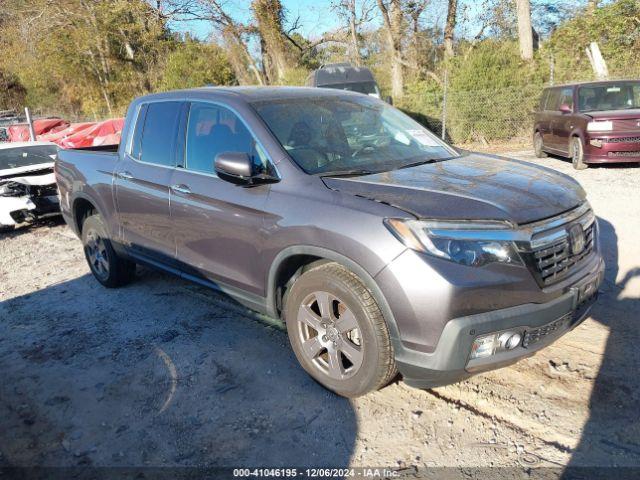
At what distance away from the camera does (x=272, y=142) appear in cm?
348

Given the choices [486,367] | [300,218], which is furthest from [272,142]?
[486,367]

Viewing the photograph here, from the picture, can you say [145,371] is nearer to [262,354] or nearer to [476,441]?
[262,354]

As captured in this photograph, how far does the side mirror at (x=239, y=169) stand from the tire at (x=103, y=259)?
2332 mm

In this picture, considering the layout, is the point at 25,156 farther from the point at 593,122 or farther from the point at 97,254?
the point at 593,122

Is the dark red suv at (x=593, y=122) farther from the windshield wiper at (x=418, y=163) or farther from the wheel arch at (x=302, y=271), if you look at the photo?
the wheel arch at (x=302, y=271)

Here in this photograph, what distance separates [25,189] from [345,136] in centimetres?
682

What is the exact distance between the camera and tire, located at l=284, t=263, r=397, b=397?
2.85 meters

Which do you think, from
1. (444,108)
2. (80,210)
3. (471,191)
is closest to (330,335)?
(471,191)

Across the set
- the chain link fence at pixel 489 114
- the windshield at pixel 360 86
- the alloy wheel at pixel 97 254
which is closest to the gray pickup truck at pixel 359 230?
the alloy wheel at pixel 97 254

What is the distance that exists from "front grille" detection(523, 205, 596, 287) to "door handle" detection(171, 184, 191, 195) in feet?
7.97

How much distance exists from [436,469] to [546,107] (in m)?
11.1

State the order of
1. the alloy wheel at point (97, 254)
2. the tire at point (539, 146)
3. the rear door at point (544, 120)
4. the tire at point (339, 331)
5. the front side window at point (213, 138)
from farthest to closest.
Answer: the tire at point (539, 146) → the rear door at point (544, 120) → the alloy wheel at point (97, 254) → the front side window at point (213, 138) → the tire at point (339, 331)

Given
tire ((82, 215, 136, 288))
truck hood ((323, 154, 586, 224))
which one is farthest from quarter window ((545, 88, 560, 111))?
tire ((82, 215, 136, 288))

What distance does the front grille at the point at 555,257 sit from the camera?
2725mm
